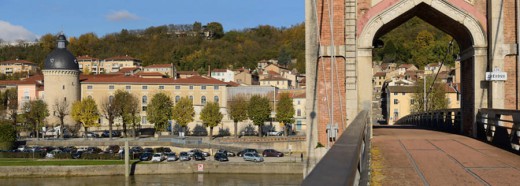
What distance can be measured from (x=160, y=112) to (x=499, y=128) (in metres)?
70.4

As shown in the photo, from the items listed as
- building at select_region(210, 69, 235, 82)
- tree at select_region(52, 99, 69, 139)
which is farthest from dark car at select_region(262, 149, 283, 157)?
building at select_region(210, 69, 235, 82)

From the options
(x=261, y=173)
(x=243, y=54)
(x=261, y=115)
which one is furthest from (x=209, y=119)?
(x=243, y=54)

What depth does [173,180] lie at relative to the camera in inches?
2188

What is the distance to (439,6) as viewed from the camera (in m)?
18.8

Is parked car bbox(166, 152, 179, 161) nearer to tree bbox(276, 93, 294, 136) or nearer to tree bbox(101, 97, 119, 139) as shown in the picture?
tree bbox(101, 97, 119, 139)

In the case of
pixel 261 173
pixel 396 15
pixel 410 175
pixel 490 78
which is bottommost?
pixel 261 173

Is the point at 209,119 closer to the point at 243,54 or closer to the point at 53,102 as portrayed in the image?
the point at 53,102

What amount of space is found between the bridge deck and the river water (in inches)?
1533

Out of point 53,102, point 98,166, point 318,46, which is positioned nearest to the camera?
point 318,46

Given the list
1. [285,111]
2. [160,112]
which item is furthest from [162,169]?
[285,111]

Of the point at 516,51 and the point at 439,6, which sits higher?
the point at 439,6

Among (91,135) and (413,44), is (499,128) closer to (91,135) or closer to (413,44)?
(91,135)

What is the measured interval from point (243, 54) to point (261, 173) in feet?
398

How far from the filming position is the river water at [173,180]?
5378cm
